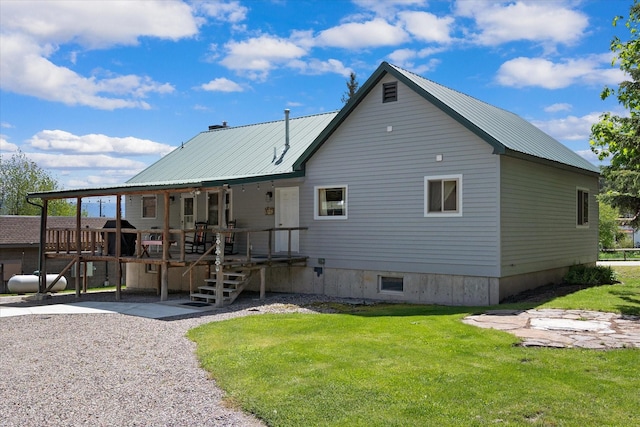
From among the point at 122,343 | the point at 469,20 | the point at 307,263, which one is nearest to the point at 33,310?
the point at 122,343

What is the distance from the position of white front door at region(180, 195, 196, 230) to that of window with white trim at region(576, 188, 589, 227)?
1234 cm

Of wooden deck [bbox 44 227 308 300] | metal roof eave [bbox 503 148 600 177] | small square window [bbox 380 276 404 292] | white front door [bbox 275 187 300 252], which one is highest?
metal roof eave [bbox 503 148 600 177]

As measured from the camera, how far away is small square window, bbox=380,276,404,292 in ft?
48.8

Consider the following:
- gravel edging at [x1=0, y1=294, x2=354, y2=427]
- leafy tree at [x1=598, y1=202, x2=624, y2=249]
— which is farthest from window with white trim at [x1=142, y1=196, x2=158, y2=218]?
leafy tree at [x1=598, y1=202, x2=624, y2=249]

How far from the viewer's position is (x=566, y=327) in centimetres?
942

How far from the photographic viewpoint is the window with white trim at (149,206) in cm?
2152

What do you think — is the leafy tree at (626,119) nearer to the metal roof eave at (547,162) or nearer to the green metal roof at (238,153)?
the metal roof eave at (547,162)

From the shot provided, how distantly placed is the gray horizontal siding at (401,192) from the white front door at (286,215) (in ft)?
1.48

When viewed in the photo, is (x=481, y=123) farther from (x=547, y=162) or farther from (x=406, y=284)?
(x=406, y=284)

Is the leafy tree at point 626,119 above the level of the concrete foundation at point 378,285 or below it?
above

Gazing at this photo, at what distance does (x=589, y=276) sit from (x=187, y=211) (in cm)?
1270

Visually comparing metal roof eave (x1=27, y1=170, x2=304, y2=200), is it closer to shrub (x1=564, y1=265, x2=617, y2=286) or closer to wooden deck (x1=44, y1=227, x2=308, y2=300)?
wooden deck (x1=44, y1=227, x2=308, y2=300)

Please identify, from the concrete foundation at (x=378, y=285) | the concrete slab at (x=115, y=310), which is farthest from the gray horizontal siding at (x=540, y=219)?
the concrete slab at (x=115, y=310)

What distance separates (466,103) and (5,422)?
1352 centimetres
